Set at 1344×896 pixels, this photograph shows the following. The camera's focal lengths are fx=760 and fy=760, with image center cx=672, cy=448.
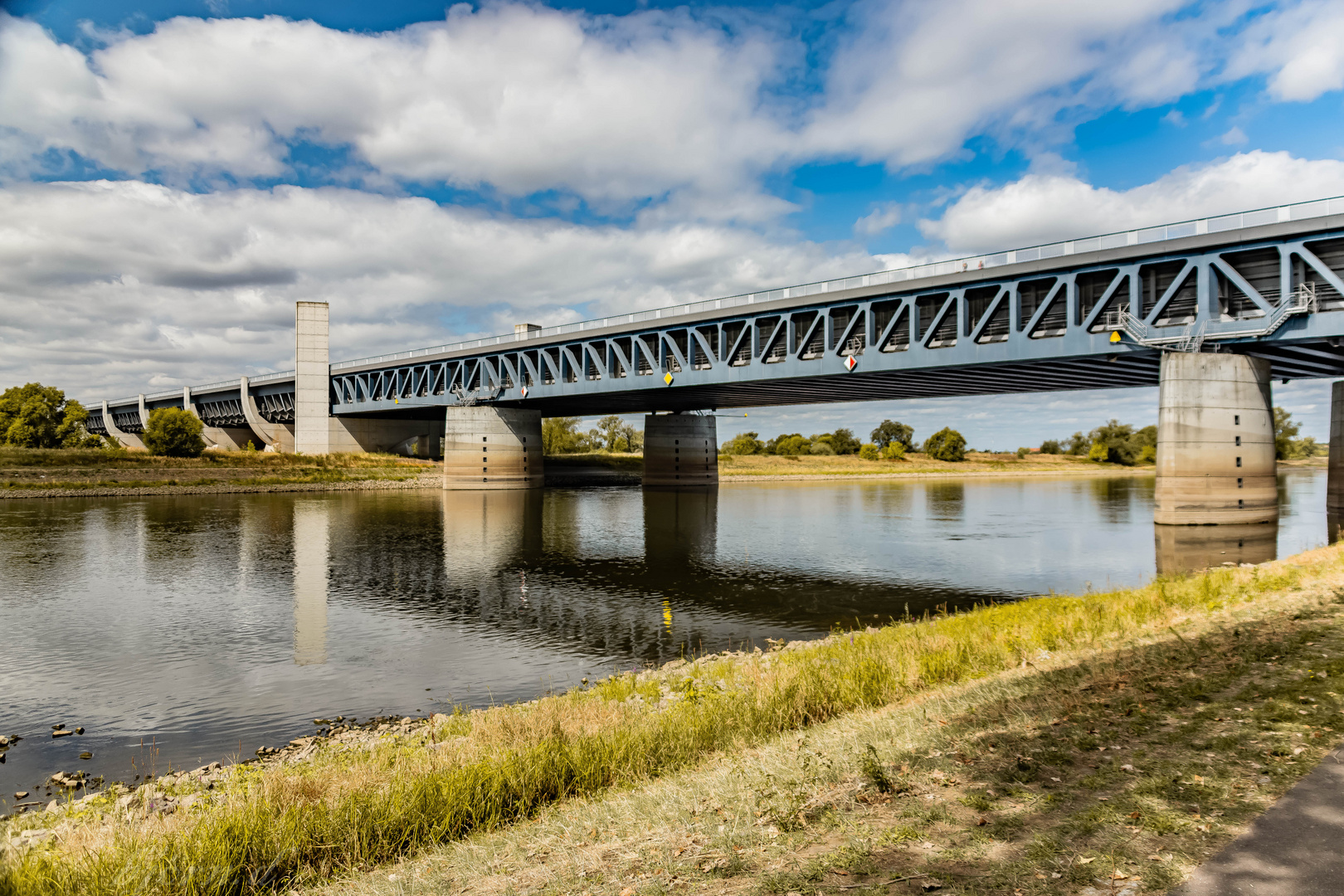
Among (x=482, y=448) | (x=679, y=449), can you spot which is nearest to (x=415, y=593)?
(x=482, y=448)

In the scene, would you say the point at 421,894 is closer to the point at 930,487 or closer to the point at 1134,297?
the point at 1134,297

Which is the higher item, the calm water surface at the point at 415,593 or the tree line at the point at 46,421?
the tree line at the point at 46,421

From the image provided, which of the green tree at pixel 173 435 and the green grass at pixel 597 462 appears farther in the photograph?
the green grass at pixel 597 462

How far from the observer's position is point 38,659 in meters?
19.2

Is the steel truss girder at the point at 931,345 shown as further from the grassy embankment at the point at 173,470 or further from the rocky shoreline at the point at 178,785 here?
the rocky shoreline at the point at 178,785

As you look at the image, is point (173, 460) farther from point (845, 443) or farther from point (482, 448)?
point (845, 443)

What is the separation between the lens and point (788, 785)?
7727 mm

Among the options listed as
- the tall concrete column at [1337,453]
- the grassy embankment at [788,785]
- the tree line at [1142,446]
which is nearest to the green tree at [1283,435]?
the tree line at [1142,446]

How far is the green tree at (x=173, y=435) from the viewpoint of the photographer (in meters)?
95.3

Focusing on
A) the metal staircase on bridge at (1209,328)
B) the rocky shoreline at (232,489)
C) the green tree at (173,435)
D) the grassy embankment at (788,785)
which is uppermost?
the metal staircase on bridge at (1209,328)

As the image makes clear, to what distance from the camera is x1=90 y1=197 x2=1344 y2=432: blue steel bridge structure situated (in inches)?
1576

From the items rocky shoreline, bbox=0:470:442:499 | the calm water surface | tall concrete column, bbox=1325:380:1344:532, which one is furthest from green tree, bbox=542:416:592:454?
tall concrete column, bbox=1325:380:1344:532

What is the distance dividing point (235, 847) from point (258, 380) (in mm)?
131755

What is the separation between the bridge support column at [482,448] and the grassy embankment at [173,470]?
12929 millimetres
